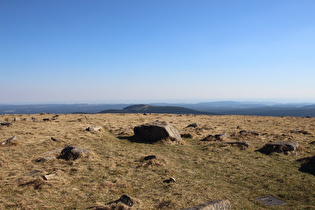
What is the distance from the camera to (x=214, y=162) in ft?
47.5

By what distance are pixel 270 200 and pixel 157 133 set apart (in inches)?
497

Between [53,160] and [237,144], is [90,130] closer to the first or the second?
[53,160]

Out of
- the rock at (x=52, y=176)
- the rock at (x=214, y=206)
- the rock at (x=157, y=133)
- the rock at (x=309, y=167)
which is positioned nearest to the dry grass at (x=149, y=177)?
the rock at (x=52, y=176)

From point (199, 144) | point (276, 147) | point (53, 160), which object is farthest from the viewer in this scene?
point (199, 144)

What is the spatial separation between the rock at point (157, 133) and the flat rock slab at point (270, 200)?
36.9ft

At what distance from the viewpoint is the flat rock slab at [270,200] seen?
8555 mm

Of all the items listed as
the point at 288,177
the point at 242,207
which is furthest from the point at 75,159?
the point at 288,177

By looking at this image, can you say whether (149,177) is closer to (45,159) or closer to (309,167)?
(45,159)

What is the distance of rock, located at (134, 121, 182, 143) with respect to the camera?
65.6 feet

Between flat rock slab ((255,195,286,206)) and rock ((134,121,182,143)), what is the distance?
11.3 m

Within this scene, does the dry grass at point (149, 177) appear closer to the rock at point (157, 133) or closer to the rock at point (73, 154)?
the rock at point (73, 154)

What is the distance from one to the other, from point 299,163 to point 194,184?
8.91 meters

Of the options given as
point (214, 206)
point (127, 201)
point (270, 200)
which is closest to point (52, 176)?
point (127, 201)

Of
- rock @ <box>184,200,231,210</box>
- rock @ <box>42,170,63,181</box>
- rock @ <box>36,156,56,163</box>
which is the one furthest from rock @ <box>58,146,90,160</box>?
rock @ <box>184,200,231,210</box>
